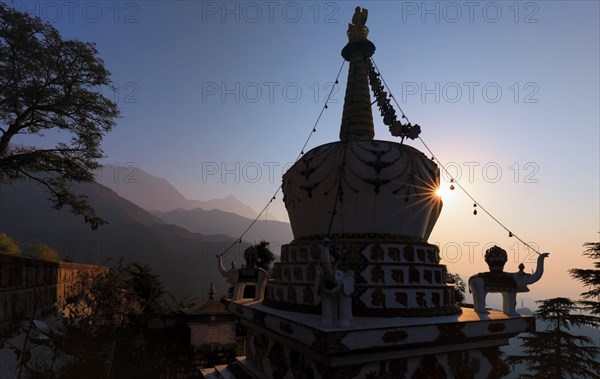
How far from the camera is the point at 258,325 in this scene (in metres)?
9.04

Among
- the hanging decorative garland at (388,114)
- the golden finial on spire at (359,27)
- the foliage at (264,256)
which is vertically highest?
the golden finial on spire at (359,27)

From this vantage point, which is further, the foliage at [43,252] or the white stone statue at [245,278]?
the foliage at [43,252]

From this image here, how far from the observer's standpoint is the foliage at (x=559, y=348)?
18.0m

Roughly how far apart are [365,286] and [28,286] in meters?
7.43

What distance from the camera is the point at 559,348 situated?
18875 millimetres

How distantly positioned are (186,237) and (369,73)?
536 ft

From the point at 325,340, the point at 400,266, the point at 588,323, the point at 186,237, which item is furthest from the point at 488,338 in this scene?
the point at 186,237

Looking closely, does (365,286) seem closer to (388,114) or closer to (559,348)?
(388,114)

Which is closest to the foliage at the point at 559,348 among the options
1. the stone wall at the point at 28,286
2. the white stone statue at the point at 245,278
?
the white stone statue at the point at 245,278

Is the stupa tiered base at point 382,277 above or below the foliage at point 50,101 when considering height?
below

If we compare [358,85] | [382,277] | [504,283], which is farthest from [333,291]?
[358,85]

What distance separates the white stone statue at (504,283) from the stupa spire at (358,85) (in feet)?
17.3

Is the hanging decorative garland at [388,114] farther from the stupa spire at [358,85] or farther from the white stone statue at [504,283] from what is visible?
the white stone statue at [504,283]

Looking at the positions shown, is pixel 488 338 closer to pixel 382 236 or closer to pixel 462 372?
pixel 462 372
